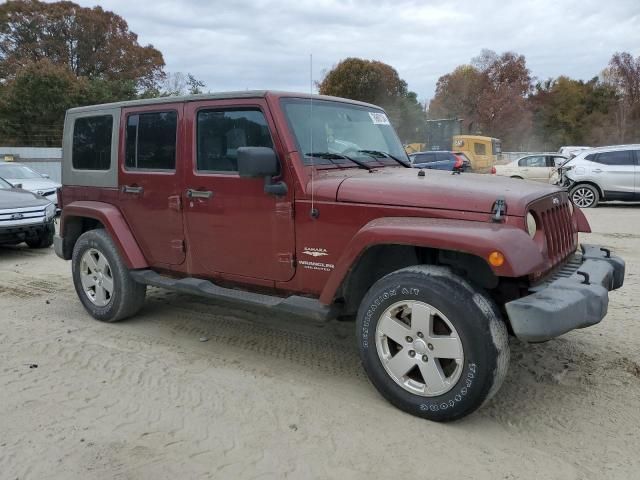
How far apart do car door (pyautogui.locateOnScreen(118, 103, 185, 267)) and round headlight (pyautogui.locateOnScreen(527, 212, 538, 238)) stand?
265 centimetres

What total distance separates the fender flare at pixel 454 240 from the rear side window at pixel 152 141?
192 centimetres

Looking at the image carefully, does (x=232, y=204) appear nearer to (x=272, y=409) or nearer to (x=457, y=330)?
(x=272, y=409)

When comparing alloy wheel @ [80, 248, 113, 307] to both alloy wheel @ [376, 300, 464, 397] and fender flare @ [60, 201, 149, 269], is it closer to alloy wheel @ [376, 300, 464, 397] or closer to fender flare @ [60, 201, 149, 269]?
fender flare @ [60, 201, 149, 269]

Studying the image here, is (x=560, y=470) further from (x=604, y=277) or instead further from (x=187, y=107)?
(x=187, y=107)

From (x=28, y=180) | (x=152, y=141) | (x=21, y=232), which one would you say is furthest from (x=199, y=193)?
(x=28, y=180)

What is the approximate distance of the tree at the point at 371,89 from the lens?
44375mm

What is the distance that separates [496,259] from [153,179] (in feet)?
9.75

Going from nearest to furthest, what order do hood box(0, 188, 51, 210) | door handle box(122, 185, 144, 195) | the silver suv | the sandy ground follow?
the sandy ground → door handle box(122, 185, 144, 195) → hood box(0, 188, 51, 210) → the silver suv

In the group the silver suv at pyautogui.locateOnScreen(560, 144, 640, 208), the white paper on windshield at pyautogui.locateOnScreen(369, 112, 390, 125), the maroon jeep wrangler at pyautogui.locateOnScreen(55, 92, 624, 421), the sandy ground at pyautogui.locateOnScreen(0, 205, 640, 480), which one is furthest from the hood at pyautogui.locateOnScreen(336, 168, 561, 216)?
the silver suv at pyautogui.locateOnScreen(560, 144, 640, 208)

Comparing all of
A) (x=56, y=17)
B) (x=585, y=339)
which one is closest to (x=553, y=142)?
(x=56, y=17)

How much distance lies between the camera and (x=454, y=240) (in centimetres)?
299

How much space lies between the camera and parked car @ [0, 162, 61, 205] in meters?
12.2

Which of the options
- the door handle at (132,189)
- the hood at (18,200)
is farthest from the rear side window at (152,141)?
the hood at (18,200)

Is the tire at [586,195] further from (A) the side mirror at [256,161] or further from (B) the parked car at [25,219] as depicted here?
(A) the side mirror at [256,161]
